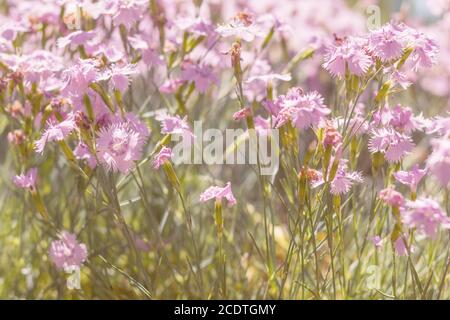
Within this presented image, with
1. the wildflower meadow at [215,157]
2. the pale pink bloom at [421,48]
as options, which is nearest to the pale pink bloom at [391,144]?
the wildflower meadow at [215,157]

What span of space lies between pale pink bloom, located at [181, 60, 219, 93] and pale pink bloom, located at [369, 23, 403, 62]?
342 millimetres

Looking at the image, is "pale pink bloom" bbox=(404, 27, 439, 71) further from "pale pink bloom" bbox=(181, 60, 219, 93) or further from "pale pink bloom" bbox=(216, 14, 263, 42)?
"pale pink bloom" bbox=(181, 60, 219, 93)

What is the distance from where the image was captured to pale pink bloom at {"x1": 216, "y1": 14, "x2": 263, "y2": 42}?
0.94 m

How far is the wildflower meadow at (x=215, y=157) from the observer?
842mm

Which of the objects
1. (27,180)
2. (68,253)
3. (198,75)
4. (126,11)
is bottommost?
(68,253)

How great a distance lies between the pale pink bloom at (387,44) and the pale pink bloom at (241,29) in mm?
183

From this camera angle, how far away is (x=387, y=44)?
83 cm

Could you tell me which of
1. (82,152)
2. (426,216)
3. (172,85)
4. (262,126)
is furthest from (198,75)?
(426,216)

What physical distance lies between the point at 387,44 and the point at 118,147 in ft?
1.16

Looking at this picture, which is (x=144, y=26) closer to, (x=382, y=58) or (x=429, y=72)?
(x=382, y=58)

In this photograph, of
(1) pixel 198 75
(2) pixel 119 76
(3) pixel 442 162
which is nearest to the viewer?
(3) pixel 442 162

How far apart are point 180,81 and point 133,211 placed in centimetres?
30

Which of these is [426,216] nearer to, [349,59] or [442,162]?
[442,162]

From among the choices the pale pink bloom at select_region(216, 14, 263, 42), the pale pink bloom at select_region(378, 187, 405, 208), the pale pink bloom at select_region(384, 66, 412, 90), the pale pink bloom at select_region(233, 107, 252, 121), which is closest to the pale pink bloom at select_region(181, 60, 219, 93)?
the pale pink bloom at select_region(216, 14, 263, 42)
